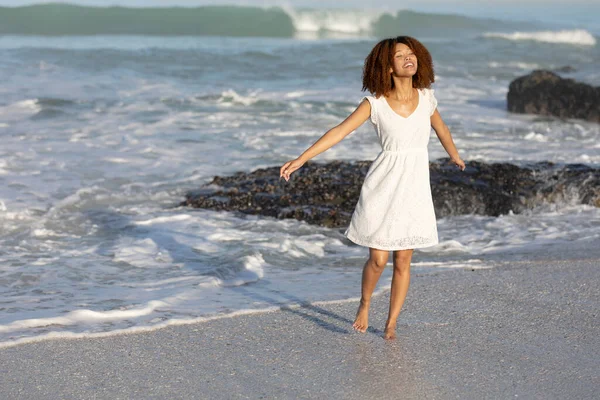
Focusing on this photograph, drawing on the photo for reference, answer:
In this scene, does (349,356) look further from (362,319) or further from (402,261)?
(402,261)

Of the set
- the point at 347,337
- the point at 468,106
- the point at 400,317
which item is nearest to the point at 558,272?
the point at 400,317

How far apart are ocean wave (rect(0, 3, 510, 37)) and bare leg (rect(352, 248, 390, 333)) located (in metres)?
37.7

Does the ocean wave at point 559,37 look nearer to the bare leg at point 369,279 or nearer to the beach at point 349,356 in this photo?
the beach at point 349,356

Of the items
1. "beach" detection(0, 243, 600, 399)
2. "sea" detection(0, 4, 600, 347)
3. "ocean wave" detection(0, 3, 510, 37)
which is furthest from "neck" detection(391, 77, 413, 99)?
"ocean wave" detection(0, 3, 510, 37)

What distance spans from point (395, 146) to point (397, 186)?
7.5 inches

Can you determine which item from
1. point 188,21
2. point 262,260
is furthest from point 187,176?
point 188,21

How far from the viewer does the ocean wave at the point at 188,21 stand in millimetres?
41363

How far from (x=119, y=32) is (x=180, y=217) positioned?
35.4m

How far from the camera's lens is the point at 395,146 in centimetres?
420

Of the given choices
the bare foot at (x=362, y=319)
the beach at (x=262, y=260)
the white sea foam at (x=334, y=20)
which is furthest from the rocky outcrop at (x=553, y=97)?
the white sea foam at (x=334, y=20)

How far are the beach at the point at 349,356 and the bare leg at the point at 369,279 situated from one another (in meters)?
0.07

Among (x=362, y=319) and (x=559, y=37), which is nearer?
(x=362, y=319)

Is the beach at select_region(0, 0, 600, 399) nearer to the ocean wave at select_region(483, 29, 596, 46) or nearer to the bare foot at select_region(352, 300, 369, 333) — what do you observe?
the bare foot at select_region(352, 300, 369, 333)

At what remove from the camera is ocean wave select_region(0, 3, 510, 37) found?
136 feet
